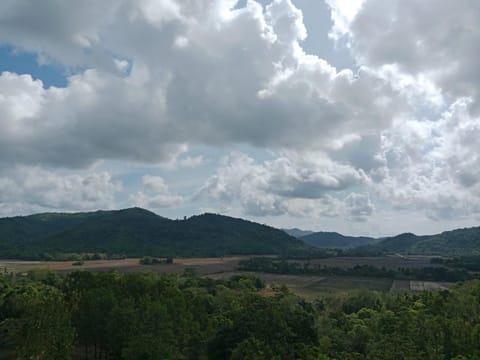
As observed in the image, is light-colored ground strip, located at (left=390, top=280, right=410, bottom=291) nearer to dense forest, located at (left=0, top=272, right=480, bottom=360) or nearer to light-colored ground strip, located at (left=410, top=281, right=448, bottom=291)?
light-colored ground strip, located at (left=410, top=281, right=448, bottom=291)

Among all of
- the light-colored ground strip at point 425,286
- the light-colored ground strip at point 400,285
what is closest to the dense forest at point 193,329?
the light-colored ground strip at point 425,286

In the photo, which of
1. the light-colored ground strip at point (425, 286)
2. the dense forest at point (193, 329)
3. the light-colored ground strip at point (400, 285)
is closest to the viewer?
the dense forest at point (193, 329)

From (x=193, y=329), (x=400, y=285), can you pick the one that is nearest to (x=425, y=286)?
(x=400, y=285)

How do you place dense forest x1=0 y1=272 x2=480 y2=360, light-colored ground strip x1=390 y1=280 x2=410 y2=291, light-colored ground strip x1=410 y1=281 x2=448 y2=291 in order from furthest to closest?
1. light-colored ground strip x1=390 y1=280 x2=410 y2=291
2. light-colored ground strip x1=410 y1=281 x2=448 y2=291
3. dense forest x1=0 y1=272 x2=480 y2=360

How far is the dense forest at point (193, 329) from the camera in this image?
57.5m

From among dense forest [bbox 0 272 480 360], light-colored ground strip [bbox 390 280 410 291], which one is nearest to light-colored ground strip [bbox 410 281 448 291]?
light-colored ground strip [bbox 390 280 410 291]

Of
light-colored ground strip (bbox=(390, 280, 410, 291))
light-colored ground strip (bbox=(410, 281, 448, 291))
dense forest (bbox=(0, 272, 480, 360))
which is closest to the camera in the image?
dense forest (bbox=(0, 272, 480, 360))

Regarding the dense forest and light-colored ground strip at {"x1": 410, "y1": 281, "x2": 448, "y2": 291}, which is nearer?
the dense forest

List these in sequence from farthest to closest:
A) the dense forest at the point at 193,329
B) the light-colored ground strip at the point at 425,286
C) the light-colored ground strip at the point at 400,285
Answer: the light-colored ground strip at the point at 400,285, the light-colored ground strip at the point at 425,286, the dense forest at the point at 193,329

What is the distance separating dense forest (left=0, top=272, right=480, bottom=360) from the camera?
57500mm

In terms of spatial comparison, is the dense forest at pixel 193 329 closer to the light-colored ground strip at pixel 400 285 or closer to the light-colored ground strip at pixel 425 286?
the light-colored ground strip at pixel 425 286

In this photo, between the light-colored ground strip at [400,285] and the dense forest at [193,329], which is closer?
the dense forest at [193,329]

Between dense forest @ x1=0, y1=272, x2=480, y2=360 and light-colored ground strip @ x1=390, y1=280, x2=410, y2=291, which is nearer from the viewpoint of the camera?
dense forest @ x1=0, y1=272, x2=480, y2=360

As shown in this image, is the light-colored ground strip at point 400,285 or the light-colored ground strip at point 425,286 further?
the light-colored ground strip at point 400,285
